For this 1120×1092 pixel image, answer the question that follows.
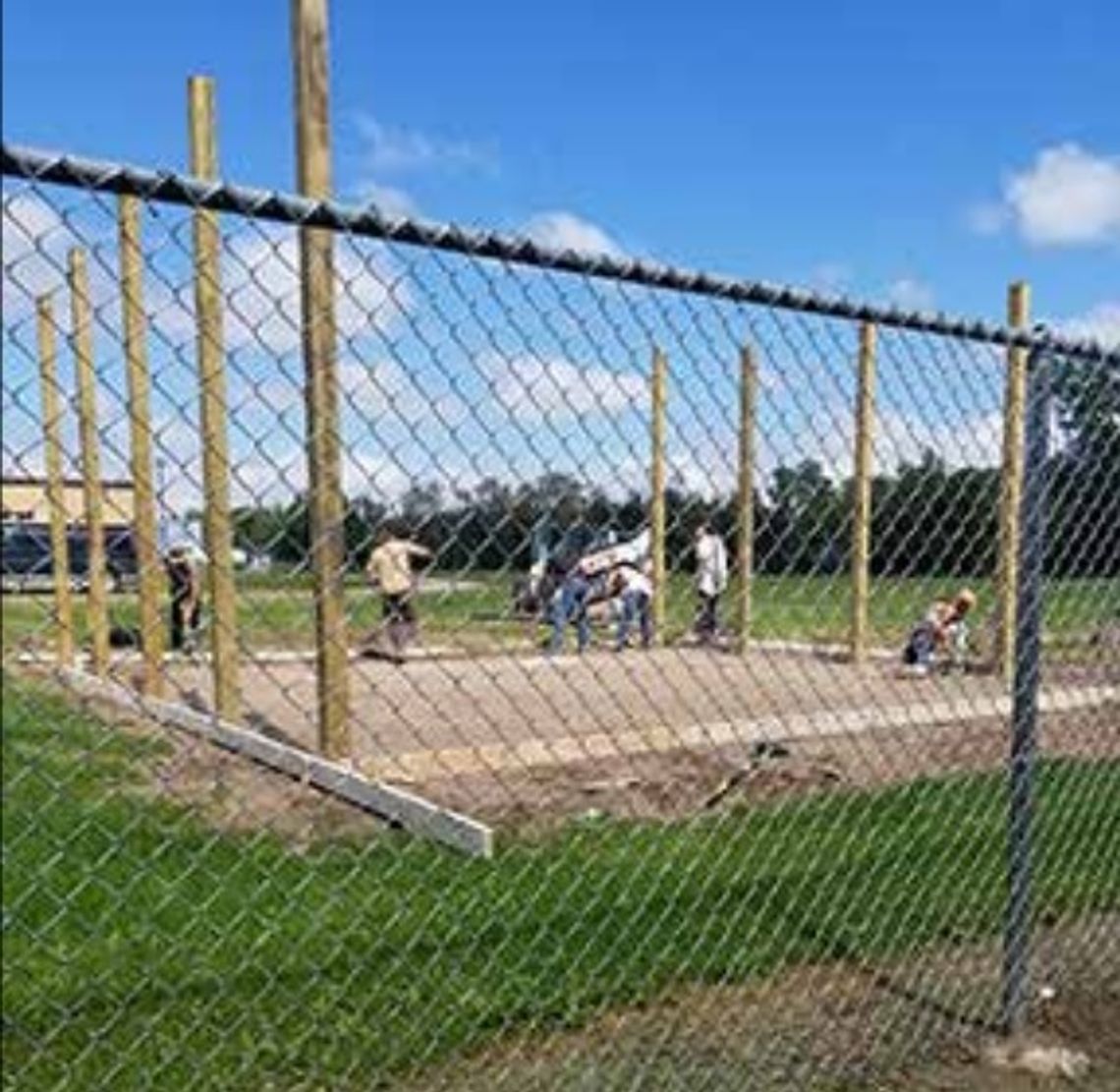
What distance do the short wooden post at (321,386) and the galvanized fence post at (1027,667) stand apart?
1.82 metres

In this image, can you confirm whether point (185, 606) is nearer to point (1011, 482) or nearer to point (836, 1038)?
point (1011, 482)

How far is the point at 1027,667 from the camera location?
15.0ft

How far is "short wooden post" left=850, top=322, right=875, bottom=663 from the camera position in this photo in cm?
582

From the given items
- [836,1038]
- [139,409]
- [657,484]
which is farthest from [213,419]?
[836,1038]

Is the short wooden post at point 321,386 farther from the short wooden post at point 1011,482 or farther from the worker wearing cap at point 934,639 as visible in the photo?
the worker wearing cap at point 934,639

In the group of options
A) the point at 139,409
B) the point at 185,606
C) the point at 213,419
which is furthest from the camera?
the point at 185,606

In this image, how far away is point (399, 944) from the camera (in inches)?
195

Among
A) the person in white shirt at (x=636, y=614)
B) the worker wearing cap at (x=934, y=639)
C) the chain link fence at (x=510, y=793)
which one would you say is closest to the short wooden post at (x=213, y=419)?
the chain link fence at (x=510, y=793)

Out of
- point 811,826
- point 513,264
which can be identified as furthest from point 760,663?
point 513,264

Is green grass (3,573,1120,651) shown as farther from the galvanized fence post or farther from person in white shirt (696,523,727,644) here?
the galvanized fence post

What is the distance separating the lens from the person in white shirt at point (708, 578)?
5.34 m

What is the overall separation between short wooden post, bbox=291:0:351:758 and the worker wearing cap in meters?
4.95

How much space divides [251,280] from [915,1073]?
2794 mm

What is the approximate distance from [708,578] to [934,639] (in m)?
4.54
